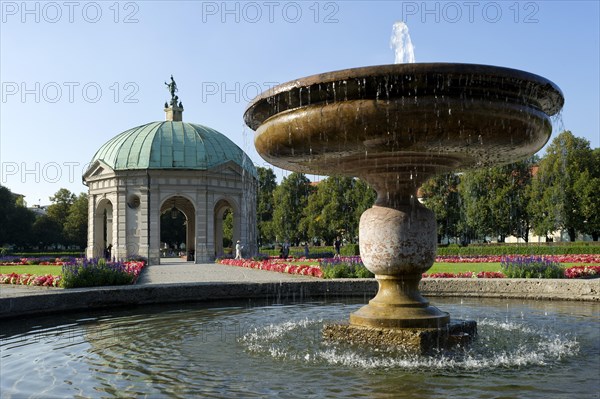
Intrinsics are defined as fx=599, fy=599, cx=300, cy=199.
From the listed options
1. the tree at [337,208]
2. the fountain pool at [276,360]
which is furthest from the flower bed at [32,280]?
the tree at [337,208]

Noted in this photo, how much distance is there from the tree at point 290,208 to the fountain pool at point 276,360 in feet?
176

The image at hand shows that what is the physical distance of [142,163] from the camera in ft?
125

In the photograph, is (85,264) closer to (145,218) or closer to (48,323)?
(48,323)

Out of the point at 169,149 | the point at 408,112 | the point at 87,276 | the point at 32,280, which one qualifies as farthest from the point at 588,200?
the point at 408,112

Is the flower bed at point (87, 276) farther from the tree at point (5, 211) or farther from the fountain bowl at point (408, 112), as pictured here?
the tree at point (5, 211)

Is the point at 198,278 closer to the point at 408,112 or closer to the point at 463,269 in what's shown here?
the point at 463,269

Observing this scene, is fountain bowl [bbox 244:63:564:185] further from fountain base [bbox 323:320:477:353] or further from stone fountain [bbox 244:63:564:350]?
Result: fountain base [bbox 323:320:477:353]

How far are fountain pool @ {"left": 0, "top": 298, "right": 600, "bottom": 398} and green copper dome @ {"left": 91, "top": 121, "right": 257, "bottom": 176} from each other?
2896cm

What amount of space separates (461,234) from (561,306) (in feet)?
153

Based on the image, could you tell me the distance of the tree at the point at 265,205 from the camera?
67.5m

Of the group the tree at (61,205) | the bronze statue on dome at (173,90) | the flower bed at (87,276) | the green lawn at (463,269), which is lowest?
the green lawn at (463,269)

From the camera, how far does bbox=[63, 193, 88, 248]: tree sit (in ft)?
243

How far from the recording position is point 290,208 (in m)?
64.9

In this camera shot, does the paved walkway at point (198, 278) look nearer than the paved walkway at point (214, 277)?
Yes
